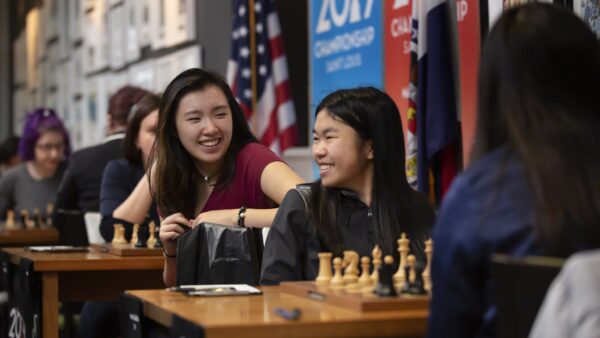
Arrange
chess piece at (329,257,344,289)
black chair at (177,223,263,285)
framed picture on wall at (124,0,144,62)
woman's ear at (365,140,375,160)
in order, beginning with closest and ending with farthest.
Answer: chess piece at (329,257,344,289) → woman's ear at (365,140,375,160) → black chair at (177,223,263,285) → framed picture on wall at (124,0,144,62)

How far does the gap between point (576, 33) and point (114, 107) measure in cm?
443

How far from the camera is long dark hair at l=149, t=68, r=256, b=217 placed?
12.8 ft

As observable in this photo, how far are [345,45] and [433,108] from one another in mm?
1392

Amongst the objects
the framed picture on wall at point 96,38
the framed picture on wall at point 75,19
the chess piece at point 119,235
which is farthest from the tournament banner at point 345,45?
the framed picture on wall at point 75,19

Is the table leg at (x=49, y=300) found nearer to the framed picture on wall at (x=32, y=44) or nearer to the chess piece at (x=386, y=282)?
the chess piece at (x=386, y=282)

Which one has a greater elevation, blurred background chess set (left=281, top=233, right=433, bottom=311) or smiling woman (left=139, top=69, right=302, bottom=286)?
smiling woman (left=139, top=69, right=302, bottom=286)

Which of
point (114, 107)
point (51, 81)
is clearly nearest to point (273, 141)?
point (114, 107)

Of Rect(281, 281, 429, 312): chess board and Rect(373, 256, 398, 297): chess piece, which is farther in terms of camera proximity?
Rect(373, 256, 398, 297): chess piece

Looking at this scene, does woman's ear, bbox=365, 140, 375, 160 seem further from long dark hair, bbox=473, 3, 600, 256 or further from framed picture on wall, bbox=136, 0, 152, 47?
framed picture on wall, bbox=136, 0, 152, 47

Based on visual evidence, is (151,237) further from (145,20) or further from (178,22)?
(145,20)

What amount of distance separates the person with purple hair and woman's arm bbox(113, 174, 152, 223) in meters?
2.84

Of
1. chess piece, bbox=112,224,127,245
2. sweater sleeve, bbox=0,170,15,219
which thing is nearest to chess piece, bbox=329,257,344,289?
chess piece, bbox=112,224,127,245

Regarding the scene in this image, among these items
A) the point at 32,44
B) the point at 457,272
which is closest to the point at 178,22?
the point at 457,272

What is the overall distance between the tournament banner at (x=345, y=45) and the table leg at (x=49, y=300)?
6.68ft
